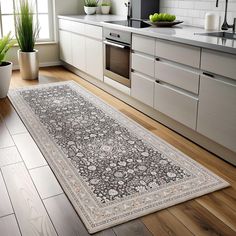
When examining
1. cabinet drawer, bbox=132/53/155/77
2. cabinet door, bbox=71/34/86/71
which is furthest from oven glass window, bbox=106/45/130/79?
cabinet door, bbox=71/34/86/71

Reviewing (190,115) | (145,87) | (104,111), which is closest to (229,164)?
(190,115)

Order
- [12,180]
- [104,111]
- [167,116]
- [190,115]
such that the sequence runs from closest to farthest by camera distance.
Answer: [12,180] < [190,115] < [167,116] < [104,111]

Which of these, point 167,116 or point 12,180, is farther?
point 167,116

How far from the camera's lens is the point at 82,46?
4684mm

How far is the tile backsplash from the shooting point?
3.16 metres

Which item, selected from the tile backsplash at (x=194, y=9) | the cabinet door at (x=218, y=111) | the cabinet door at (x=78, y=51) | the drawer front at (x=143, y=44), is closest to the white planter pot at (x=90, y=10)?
the cabinet door at (x=78, y=51)

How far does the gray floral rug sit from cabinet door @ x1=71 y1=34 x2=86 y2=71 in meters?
1.25

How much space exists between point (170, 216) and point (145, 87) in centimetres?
165

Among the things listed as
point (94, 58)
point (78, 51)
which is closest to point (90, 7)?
point (78, 51)

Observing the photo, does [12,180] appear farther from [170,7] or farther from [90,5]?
[90,5]

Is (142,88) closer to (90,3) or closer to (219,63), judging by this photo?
(219,63)

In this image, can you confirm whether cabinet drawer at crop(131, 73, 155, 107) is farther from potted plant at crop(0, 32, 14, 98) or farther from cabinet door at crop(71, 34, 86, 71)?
potted plant at crop(0, 32, 14, 98)

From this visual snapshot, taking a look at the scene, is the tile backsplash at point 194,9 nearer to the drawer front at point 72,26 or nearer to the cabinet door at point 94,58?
the cabinet door at point 94,58

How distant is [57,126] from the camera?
3.13m
